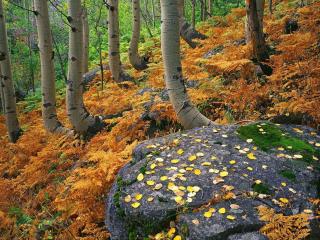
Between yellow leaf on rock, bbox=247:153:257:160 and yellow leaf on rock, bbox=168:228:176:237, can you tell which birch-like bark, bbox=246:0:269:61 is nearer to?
yellow leaf on rock, bbox=247:153:257:160

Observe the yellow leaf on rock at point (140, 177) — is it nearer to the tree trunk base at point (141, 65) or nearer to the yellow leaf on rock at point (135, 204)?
the yellow leaf on rock at point (135, 204)

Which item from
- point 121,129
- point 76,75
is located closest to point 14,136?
point 76,75

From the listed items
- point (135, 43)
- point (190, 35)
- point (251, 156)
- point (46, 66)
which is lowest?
point (251, 156)

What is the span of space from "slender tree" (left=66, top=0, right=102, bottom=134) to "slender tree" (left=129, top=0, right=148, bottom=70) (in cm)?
448

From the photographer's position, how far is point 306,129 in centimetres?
468

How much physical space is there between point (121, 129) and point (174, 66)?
72.2 inches

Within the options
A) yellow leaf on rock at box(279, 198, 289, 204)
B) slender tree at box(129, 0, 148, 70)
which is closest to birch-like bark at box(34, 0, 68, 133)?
slender tree at box(129, 0, 148, 70)

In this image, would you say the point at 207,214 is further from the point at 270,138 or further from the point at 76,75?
the point at 76,75

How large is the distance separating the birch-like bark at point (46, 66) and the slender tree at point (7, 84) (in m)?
1.24

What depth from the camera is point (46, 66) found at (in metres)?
7.36

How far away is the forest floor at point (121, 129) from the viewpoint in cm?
434

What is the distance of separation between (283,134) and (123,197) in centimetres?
233

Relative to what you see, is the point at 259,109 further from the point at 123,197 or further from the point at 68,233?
the point at 68,233

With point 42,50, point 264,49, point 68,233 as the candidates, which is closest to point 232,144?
point 68,233
